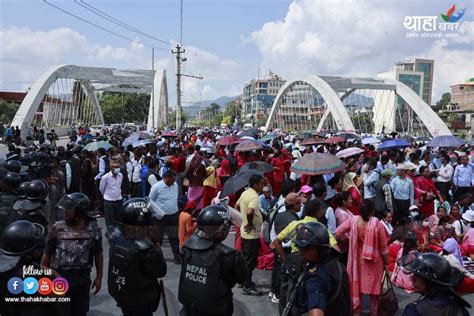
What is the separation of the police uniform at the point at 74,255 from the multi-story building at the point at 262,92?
403 feet

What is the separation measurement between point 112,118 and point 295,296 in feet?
267

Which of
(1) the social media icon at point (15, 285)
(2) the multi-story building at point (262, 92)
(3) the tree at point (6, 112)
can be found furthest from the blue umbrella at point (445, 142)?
(2) the multi-story building at point (262, 92)

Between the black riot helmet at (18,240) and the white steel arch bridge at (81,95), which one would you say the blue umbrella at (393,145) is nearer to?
the black riot helmet at (18,240)

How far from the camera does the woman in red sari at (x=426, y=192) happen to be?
8094 millimetres

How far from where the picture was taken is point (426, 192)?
814cm

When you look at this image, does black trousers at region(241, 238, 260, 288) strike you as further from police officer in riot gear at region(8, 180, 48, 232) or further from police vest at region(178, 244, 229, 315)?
police officer in riot gear at region(8, 180, 48, 232)

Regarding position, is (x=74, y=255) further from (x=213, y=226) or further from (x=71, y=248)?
(x=213, y=226)

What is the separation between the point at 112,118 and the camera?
7994 centimetres

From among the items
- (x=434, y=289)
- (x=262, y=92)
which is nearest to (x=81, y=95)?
(x=434, y=289)

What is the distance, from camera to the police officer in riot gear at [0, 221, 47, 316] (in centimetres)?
287

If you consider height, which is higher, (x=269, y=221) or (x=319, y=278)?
(x=319, y=278)

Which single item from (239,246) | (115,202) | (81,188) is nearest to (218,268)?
(239,246)

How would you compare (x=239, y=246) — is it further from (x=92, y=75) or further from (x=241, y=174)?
(x=92, y=75)

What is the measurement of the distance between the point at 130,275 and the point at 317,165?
4.51 meters
